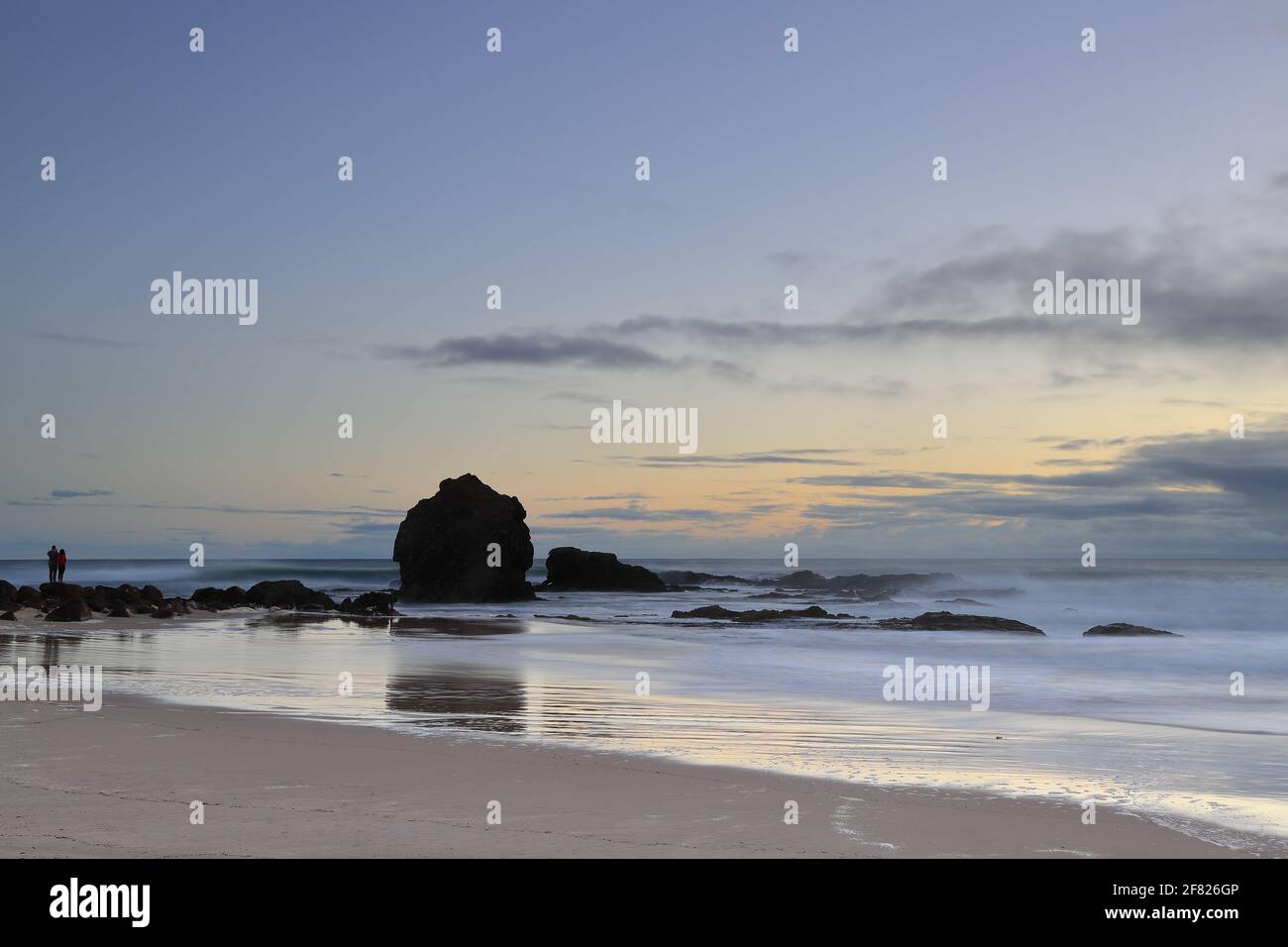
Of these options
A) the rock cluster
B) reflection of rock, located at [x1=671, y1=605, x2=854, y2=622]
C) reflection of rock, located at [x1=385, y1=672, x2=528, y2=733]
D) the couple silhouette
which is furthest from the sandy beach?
the couple silhouette

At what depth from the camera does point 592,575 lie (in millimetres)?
65062

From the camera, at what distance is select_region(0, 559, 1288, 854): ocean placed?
31.5 feet

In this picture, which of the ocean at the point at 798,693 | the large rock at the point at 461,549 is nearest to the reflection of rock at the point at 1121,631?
the ocean at the point at 798,693

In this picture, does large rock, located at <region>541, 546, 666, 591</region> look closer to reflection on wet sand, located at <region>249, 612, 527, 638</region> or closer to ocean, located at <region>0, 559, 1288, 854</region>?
reflection on wet sand, located at <region>249, 612, 527, 638</region>

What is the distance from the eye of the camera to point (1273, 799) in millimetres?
8602

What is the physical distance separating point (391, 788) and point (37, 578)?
114m

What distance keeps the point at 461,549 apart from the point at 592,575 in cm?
1596

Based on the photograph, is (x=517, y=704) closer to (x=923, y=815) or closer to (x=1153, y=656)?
(x=923, y=815)

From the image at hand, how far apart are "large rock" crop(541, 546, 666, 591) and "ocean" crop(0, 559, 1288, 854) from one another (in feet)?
96.3

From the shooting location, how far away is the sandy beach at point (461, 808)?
21.1ft

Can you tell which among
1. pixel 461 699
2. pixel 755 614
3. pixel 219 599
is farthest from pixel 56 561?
pixel 461 699

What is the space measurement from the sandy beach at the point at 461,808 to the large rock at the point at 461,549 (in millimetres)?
39594
